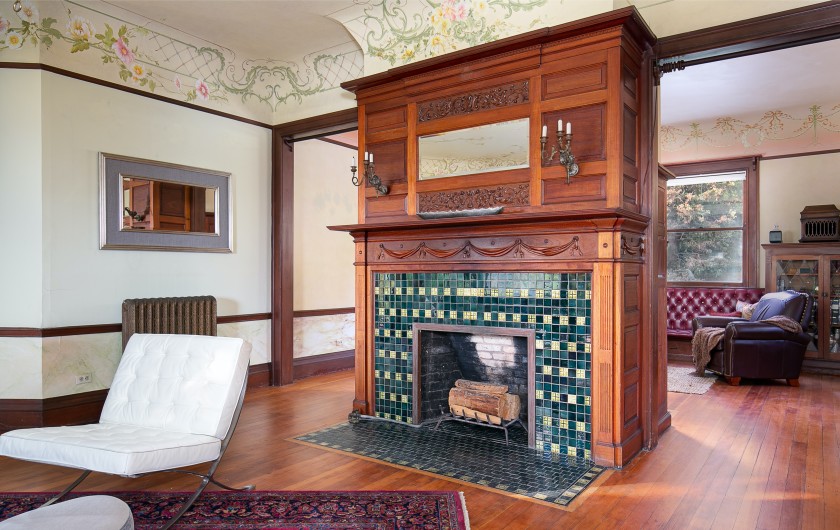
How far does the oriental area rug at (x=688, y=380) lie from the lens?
5.85m

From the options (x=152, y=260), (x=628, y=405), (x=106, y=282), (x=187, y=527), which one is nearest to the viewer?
(x=187, y=527)

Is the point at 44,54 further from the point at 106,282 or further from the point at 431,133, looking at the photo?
the point at 431,133

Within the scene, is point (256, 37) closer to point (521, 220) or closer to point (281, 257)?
point (281, 257)

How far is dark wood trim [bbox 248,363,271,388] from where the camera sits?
589 cm

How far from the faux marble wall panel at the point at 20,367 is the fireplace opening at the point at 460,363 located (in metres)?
2.81

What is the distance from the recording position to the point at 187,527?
2691 mm

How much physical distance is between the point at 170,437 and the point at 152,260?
2588mm

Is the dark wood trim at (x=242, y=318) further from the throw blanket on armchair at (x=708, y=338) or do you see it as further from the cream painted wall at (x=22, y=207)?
the throw blanket on armchair at (x=708, y=338)

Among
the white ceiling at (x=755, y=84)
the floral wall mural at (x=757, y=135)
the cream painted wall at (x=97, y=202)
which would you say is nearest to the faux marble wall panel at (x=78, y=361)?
the cream painted wall at (x=97, y=202)

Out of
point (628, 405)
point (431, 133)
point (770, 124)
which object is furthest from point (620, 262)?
point (770, 124)

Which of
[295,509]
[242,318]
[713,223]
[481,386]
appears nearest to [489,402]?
[481,386]

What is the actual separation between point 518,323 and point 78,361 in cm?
341

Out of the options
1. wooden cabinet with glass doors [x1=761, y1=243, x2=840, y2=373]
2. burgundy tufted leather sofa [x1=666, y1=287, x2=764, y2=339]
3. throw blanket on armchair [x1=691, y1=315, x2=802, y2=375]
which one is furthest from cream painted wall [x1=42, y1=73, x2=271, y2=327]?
wooden cabinet with glass doors [x1=761, y1=243, x2=840, y2=373]

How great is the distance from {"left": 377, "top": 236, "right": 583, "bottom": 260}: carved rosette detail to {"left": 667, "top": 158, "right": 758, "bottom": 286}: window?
5236 mm
